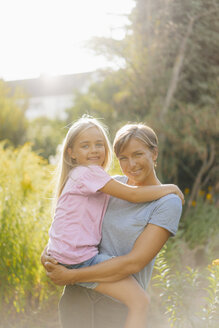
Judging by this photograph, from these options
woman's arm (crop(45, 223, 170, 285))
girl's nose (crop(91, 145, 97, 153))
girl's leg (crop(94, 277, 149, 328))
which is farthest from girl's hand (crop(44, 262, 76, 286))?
girl's nose (crop(91, 145, 97, 153))

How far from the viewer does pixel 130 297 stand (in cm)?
187

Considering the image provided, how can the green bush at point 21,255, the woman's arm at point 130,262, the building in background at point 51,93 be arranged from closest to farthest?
the woman's arm at point 130,262 → the green bush at point 21,255 → the building in background at point 51,93

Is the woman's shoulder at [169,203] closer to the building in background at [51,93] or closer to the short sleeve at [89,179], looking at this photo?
the short sleeve at [89,179]

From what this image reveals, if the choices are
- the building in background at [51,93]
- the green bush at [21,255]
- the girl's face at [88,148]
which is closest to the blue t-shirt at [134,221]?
the girl's face at [88,148]

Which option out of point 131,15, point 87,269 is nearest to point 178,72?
point 131,15

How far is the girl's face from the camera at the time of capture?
2211 millimetres

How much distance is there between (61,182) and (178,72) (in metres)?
4.80

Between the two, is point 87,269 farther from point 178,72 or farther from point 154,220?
point 178,72

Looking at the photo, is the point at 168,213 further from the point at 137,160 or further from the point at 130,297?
the point at 130,297

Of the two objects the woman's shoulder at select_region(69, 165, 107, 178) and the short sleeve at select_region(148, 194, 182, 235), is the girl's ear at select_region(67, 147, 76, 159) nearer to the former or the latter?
the woman's shoulder at select_region(69, 165, 107, 178)

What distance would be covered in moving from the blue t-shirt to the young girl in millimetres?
46

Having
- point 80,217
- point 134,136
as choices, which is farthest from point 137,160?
point 80,217

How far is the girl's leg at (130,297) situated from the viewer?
6.12 feet

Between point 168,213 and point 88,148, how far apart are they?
663mm
